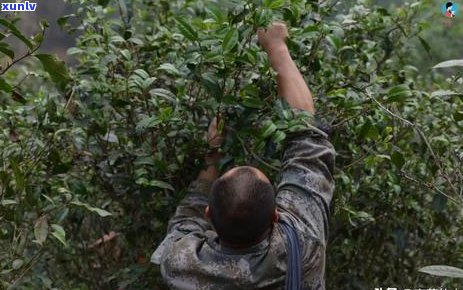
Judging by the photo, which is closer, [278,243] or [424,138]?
[278,243]

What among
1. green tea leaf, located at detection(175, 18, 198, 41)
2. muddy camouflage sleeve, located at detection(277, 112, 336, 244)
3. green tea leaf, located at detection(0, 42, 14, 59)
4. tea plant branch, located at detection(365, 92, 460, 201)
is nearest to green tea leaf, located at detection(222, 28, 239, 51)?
green tea leaf, located at detection(175, 18, 198, 41)

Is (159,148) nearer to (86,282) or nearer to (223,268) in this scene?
(223,268)

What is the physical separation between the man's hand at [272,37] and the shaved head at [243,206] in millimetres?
501

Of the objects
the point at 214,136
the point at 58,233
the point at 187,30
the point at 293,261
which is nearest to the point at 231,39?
the point at 187,30

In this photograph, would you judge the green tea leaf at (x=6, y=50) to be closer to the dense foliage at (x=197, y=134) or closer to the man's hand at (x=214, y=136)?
the dense foliage at (x=197, y=134)

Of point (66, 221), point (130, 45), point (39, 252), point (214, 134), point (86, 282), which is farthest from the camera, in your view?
point (86, 282)

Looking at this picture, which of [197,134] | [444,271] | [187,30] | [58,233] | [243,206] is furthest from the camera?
[197,134]

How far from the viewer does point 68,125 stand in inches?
118

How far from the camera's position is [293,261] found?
226 centimetres

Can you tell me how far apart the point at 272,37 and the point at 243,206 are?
65 cm

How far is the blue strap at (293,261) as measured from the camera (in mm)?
2252

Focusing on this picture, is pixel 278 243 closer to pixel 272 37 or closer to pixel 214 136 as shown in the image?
pixel 214 136

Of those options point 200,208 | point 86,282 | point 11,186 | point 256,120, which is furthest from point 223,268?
point 86,282

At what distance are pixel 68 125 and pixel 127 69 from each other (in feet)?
1.01
